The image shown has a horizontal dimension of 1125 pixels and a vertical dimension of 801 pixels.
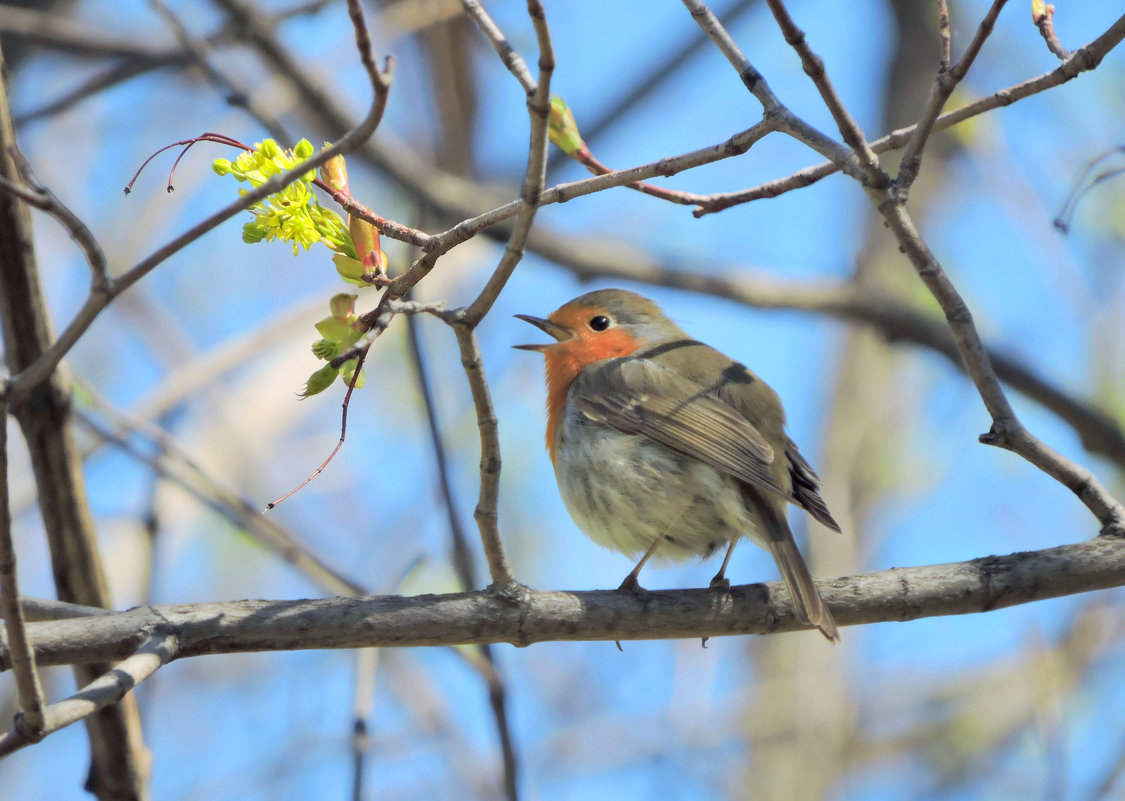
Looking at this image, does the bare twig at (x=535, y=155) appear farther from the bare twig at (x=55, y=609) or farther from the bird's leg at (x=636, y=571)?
the bird's leg at (x=636, y=571)

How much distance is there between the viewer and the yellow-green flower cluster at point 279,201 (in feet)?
6.91

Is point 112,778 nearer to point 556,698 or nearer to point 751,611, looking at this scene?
point 751,611

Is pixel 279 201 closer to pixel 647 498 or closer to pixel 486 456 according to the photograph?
pixel 486 456

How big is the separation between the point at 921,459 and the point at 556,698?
3.34m

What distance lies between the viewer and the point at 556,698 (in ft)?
26.5

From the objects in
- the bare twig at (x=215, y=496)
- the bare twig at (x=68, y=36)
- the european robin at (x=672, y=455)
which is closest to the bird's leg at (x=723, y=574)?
the european robin at (x=672, y=455)

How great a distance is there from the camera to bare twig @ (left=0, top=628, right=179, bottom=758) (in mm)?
1763

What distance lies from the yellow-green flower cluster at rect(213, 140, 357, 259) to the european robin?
1808mm

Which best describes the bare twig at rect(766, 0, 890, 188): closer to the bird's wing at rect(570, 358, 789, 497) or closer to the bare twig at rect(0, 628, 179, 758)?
the bird's wing at rect(570, 358, 789, 497)

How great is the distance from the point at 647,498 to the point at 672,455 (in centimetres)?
19

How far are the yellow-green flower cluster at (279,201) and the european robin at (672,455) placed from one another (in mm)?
1808

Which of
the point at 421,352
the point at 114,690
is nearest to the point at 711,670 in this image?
the point at 421,352

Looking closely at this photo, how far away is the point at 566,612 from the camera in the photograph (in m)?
2.80

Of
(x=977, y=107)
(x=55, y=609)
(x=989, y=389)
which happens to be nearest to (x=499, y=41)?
(x=977, y=107)
